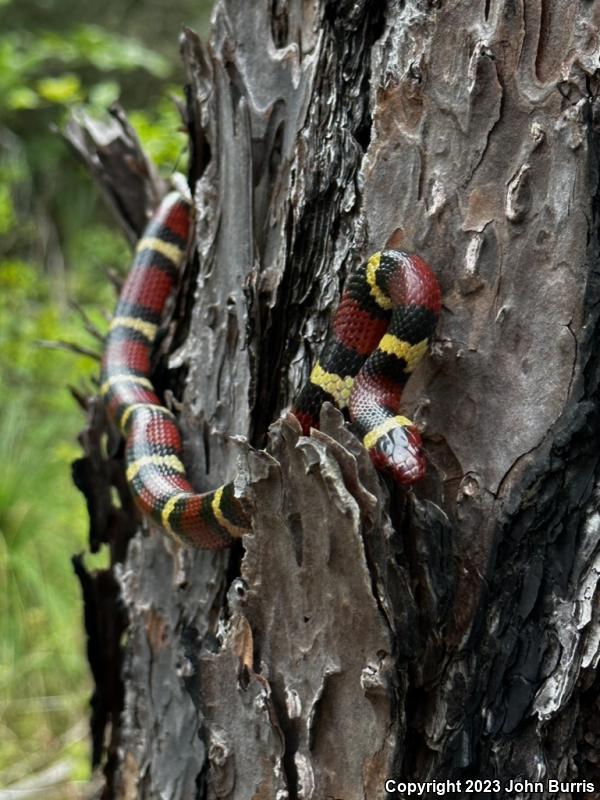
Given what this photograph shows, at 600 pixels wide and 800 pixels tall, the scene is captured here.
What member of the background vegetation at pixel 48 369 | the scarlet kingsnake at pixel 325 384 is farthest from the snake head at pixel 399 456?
the background vegetation at pixel 48 369

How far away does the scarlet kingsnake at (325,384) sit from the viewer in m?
2.32

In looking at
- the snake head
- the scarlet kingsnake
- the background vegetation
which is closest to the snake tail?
the scarlet kingsnake

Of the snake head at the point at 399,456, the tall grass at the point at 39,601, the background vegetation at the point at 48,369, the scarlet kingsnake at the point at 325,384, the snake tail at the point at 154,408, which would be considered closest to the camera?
the snake head at the point at 399,456

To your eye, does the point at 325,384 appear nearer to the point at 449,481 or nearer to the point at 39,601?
the point at 449,481

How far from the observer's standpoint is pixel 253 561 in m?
2.44

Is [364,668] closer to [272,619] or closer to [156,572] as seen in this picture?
[272,619]

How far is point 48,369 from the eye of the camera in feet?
26.7

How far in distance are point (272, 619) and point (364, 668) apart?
1.16ft

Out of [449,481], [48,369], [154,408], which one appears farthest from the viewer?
[48,369]

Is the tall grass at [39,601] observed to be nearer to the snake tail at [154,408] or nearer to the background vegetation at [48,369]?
the background vegetation at [48,369]

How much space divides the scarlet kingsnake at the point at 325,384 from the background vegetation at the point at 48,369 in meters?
0.44

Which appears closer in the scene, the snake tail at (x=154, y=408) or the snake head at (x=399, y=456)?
the snake head at (x=399, y=456)

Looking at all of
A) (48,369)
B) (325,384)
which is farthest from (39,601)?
(325,384)

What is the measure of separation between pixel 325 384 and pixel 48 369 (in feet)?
20.3
